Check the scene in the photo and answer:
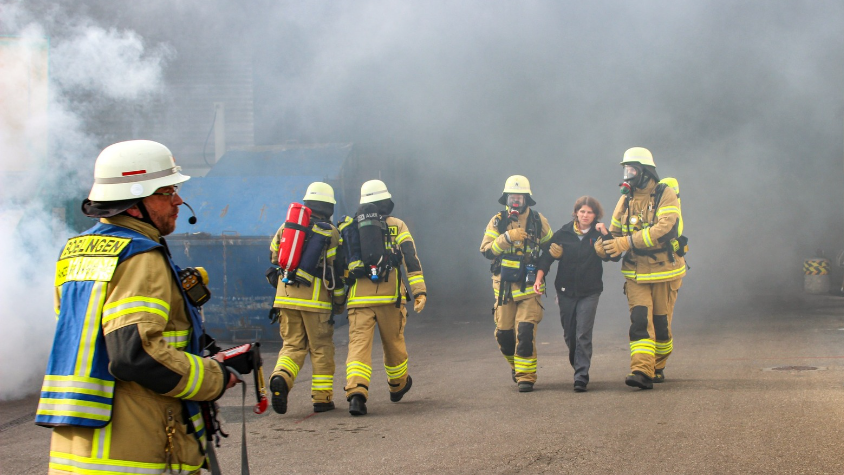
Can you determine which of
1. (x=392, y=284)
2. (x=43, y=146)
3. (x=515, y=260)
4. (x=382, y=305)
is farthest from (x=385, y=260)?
(x=43, y=146)

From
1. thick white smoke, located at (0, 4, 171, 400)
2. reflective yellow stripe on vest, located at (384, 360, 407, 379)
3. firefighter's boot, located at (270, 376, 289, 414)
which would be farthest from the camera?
thick white smoke, located at (0, 4, 171, 400)

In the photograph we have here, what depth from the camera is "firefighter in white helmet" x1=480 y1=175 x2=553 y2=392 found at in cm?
564

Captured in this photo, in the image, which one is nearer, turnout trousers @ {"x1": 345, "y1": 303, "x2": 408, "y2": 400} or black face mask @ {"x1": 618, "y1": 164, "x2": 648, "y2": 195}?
turnout trousers @ {"x1": 345, "y1": 303, "x2": 408, "y2": 400}

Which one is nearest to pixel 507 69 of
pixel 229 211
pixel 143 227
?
pixel 229 211

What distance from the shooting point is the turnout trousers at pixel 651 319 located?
5.49 m

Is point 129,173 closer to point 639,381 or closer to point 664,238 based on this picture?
point 639,381

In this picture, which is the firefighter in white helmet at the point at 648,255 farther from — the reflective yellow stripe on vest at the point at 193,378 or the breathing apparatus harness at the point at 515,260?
the reflective yellow stripe on vest at the point at 193,378

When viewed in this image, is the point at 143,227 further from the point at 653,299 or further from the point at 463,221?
the point at 463,221

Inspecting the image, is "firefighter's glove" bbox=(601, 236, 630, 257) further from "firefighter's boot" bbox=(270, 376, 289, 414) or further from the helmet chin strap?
the helmet chin strap

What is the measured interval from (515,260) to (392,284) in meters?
1.06

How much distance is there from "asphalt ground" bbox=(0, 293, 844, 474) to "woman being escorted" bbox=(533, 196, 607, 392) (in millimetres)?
375

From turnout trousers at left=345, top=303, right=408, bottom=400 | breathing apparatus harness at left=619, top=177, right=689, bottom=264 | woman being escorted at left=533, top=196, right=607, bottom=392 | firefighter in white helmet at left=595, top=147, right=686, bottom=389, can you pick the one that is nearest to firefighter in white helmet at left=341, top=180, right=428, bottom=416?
turnout trousers at left=345, top=303, right=408, bottom=400

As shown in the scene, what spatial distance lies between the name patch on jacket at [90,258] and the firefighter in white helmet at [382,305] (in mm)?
3146

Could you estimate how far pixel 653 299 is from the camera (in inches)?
226
